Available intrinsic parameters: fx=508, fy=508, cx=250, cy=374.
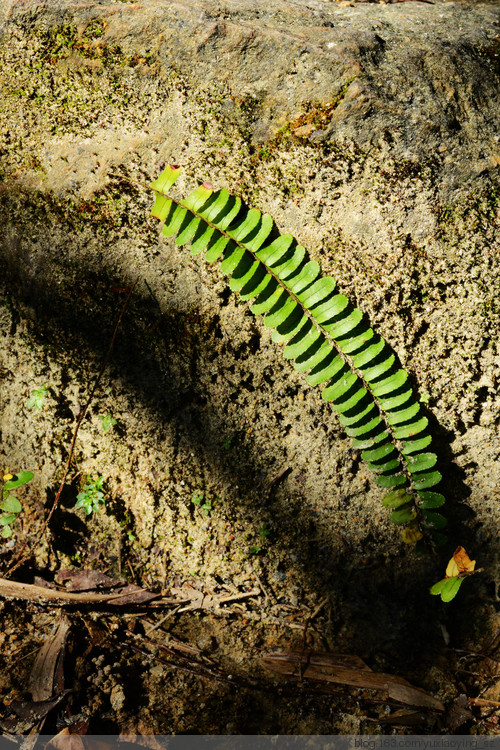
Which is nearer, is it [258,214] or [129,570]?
[258,214]

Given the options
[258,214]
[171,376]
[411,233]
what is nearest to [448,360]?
[411,233]

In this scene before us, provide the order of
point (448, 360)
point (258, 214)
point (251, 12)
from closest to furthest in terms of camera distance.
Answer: point (258, 214), point (448, 360), point (251, 12)

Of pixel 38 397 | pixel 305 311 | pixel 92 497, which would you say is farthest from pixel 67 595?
pixel 305 311

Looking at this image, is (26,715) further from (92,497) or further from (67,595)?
(92,497)

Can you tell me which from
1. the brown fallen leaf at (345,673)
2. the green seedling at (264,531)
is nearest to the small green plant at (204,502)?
the green seedling at (264,531)

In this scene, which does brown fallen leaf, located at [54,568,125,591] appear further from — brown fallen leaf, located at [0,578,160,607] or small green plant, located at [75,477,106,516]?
small green plant, located at [75,477,106,516]

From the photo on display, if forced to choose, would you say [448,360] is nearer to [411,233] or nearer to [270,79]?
[411,233]

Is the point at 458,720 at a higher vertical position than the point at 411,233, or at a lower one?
lower

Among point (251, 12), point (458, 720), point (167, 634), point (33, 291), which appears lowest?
point (167, 634)
